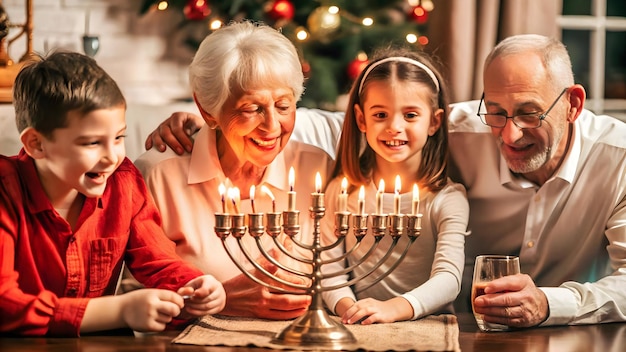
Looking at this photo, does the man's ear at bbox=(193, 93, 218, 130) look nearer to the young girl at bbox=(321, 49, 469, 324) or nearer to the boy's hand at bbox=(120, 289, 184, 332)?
the young girl at bbox=(321, 49, 469, 324)

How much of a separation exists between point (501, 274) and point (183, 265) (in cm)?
71

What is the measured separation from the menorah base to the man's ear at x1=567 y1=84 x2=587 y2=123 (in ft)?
3.02

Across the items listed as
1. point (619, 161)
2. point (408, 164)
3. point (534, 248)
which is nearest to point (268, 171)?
point (408, 164)

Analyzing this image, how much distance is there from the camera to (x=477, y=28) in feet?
13.3

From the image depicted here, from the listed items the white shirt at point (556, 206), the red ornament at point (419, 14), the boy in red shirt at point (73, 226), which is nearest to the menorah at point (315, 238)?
the boy in red shirt at point (73, 226)

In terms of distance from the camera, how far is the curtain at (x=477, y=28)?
397cm

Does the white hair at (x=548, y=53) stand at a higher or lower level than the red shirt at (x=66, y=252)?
higher

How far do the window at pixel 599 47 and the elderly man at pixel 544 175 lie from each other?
214 centimetres

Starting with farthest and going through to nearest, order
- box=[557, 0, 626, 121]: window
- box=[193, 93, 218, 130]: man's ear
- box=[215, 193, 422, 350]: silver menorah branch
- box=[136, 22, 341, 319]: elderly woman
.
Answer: box=[557, 0, 626, 121]: window < box=[193, 93, 218, 130]: man's ear < box=[136, 22, 341, 319]: elderly woman < box=[215, 193, 422, 350]: silver menorah branch

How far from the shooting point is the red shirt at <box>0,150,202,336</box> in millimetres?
2010

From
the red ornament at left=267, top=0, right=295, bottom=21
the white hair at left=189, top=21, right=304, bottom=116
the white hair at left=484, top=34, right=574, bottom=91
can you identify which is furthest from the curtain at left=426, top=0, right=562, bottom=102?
the white hair at left=189, top=21, right=304, bottom=116

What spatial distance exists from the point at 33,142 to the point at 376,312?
826mm

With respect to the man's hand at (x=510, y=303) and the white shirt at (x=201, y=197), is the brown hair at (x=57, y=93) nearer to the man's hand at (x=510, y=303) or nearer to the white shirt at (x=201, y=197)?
the white shirt at (x=201, y=197)

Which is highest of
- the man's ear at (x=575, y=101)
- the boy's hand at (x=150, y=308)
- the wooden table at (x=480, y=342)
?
the man's ear at (x=575, y=101)
